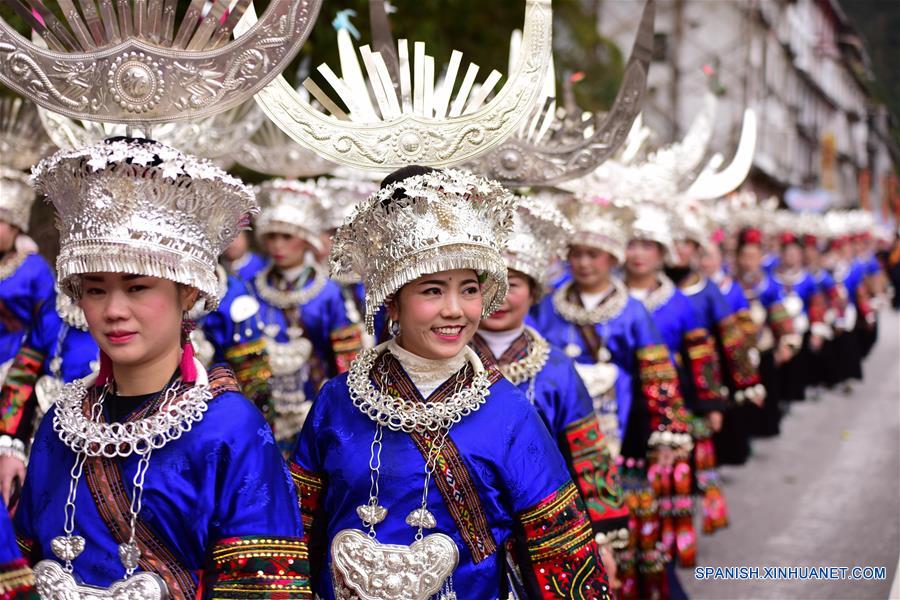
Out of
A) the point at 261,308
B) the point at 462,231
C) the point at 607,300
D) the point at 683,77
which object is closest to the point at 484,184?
the point at 462,231

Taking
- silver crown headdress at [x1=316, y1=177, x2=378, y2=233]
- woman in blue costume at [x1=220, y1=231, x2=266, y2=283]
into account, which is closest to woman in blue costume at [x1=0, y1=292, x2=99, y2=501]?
woman in blue costume at [x1=220, y1=231, x2=266, y2=283]

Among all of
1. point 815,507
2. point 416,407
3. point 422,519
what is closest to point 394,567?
point 422,519

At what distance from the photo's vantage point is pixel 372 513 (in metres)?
3.50

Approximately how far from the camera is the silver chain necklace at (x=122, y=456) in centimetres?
296

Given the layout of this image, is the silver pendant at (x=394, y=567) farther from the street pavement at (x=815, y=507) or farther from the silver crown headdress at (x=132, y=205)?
the street pavement at (x=815, y=507)

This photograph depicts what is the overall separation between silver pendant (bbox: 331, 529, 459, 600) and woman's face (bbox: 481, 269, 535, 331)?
4.88ft

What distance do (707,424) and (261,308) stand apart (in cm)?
296

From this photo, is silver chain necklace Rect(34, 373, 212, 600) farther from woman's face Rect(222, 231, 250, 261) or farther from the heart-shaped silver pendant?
woman's face Rect(222, 231, 250, 261)

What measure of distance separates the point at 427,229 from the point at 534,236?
5.19 ft

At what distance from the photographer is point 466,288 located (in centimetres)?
361

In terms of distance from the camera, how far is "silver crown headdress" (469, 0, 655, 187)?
15.2 feet

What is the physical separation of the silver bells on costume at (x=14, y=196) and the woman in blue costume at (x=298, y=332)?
5.18 ft

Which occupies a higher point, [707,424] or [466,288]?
[466,288]

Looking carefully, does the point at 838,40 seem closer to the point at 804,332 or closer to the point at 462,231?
the point at 804,332
